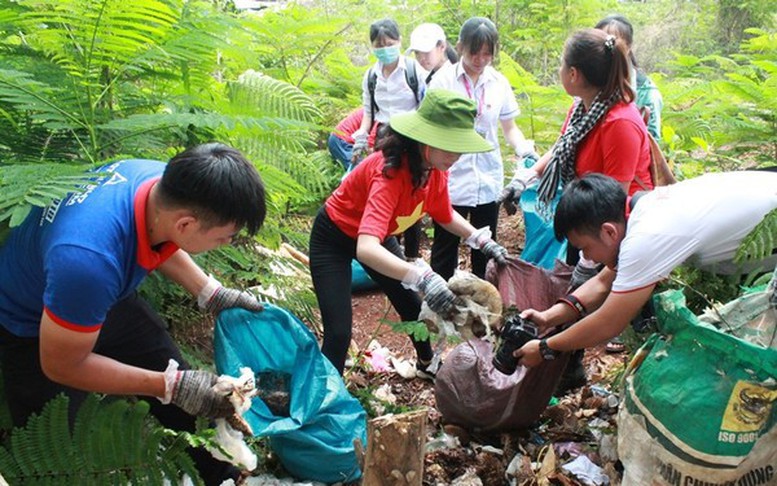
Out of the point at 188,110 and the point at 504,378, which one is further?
the point at 504,378

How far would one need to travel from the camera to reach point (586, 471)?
274cm

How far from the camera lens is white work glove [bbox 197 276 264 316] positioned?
103 inches

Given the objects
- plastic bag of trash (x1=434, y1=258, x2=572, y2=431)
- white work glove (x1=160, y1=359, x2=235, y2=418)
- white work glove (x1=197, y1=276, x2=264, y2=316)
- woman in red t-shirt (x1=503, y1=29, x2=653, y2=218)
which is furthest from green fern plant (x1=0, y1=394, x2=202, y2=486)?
woman in red t-shirt (x1=503, y1=29, x2=653, y2=218)

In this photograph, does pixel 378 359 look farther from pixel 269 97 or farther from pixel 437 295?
pixel 269 97

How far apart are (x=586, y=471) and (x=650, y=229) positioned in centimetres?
111

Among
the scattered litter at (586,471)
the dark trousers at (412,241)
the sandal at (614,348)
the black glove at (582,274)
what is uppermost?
the black glove at (582,274)

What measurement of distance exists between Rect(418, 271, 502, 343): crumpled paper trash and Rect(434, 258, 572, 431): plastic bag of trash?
7.2 inches

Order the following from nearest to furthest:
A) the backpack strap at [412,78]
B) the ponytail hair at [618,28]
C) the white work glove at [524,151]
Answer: the ponytail hair at [618,28] → the white work glove at [524,151] → the backpack strap at [412,78]

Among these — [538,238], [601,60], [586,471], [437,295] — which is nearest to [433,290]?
[437,295]

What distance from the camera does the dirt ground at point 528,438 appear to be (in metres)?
2.78

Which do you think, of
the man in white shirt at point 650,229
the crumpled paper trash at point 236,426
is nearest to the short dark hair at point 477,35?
the man in white shirt at point 650,229

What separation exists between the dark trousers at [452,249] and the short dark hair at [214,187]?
7.44 feet

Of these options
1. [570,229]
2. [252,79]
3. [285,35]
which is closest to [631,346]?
[570,229]

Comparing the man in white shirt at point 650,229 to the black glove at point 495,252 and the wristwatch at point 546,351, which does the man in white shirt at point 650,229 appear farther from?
the black glove at point 495,252
